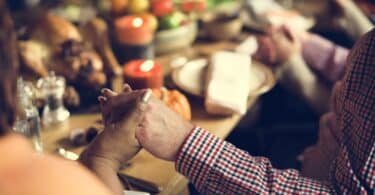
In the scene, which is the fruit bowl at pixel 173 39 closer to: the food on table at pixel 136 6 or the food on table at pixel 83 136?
the food on table at pixel 136 6

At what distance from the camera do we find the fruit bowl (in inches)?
66.6

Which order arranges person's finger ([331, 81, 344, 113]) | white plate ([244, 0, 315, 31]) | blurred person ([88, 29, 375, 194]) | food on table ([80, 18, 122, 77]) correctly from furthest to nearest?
white plate ([244, 0, 315, 31]) → food on table ([80, 18, 122, 77]) → person's finger ([331, 81, 344, 113]) → blurred person ([88, 29, 375, 194])

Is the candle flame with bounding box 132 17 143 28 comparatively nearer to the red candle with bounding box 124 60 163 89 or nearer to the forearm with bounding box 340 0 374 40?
the red candle with bounding box 124 60 163 89

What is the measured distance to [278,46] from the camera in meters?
1.68

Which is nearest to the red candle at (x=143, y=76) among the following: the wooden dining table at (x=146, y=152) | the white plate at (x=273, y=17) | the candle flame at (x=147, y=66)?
the candle flame at (x=147, y=66)

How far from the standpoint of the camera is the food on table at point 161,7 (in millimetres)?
1708

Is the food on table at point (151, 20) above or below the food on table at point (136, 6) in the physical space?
below

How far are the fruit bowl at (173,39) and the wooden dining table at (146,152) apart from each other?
10 cm

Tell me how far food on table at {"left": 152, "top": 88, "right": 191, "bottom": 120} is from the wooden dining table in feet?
0.13

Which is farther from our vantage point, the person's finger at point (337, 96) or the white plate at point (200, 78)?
the white plate at point (200, 78)

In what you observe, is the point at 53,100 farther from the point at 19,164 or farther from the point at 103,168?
the point at 19,164

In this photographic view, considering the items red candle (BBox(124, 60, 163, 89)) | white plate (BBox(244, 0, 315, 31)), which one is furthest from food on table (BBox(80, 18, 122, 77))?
white plate (BBox(244, 0, 315, 31))

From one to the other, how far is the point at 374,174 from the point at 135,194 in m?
0.47

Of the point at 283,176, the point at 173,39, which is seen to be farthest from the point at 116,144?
the point at 173,39
